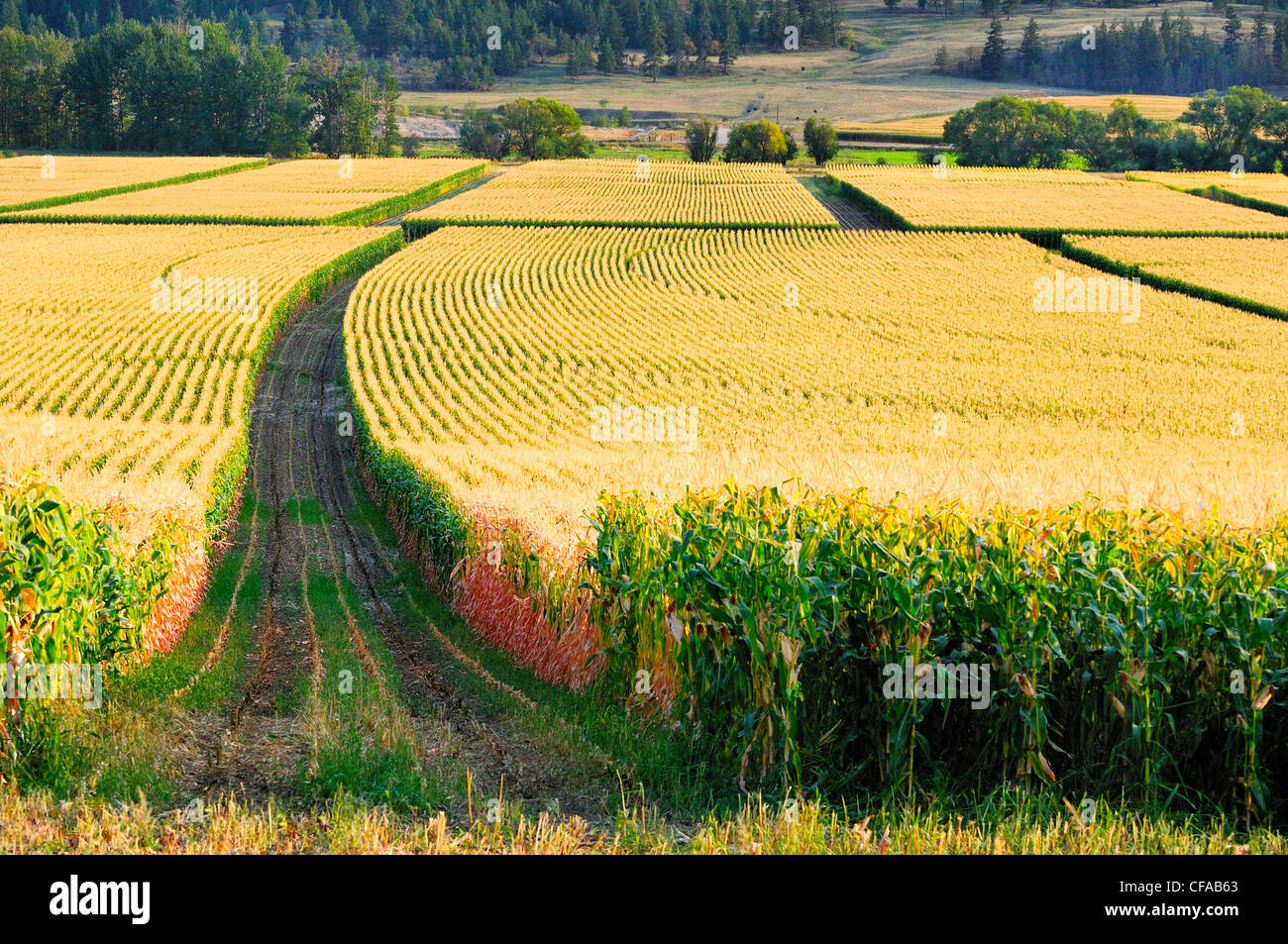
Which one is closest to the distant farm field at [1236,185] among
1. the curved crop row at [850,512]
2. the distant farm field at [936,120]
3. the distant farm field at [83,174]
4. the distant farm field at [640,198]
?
the distant farm field at [640,198]

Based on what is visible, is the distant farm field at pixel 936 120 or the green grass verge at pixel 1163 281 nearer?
the green grass verge at pixel 1163 281

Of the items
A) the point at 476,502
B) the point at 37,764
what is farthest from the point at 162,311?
the point at 37,764

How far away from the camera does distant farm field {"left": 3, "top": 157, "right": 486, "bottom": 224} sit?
69625mm

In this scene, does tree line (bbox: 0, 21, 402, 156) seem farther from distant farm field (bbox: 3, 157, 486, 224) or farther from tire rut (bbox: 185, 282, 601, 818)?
tire rut (bbox: 185, 282, 601, 818)

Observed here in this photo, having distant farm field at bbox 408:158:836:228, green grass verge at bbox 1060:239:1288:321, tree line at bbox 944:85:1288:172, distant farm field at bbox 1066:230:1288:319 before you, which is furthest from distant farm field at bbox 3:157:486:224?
tree line at bbox 944:85:1288:172

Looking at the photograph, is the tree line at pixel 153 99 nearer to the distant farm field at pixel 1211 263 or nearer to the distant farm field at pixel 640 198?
the distant farm field at pixel 640 198

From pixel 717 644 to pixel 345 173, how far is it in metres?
99.1

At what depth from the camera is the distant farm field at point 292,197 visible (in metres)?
69.6

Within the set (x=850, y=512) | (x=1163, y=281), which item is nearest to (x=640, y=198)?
(x=1163, y=281)

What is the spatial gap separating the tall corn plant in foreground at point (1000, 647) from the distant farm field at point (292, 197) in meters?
66.9

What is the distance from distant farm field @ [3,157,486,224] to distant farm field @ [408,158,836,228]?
12.1 feet

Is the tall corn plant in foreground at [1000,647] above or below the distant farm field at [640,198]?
below

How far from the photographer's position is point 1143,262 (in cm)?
5275

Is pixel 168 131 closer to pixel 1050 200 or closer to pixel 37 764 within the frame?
pixel 1050 200
